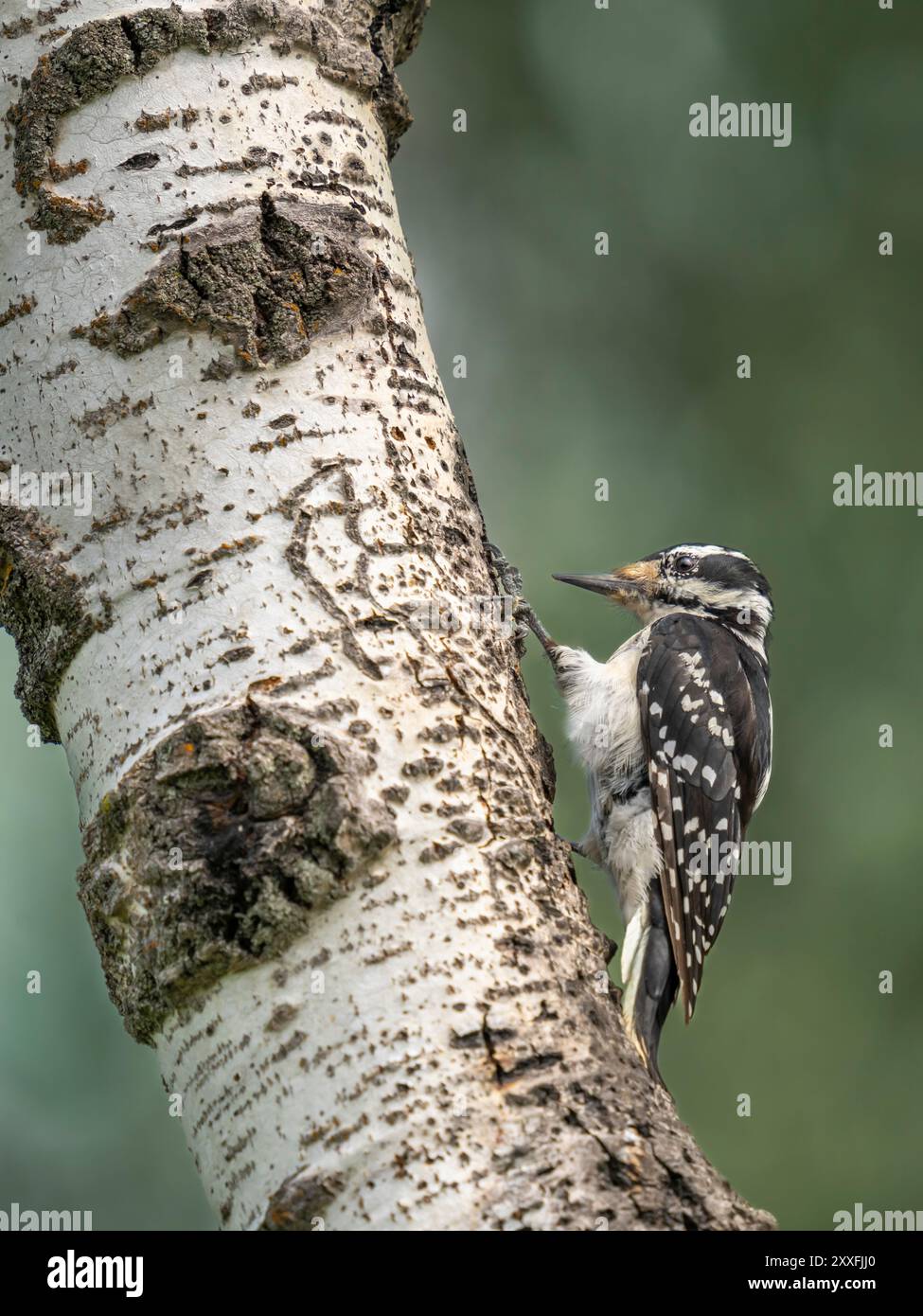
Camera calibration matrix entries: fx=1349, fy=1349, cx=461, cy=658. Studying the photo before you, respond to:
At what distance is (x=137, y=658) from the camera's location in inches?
69.9

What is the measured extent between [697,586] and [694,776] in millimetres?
968

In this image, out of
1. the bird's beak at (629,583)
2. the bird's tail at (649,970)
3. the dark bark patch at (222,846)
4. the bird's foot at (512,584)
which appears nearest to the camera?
the dark bark patch at (222,846)

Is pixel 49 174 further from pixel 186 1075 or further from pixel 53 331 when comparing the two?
pixel 186 1075

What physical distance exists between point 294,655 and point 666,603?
307cm

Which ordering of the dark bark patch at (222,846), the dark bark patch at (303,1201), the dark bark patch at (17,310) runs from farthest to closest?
the dark bark patch at (17,310)
the dark bark patch at (222,846)
the dark bark patch at (303,1201)

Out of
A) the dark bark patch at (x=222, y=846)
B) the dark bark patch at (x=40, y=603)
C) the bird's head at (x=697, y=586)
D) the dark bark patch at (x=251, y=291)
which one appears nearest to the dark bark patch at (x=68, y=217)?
the dark bark patch at (x=251, y=291)

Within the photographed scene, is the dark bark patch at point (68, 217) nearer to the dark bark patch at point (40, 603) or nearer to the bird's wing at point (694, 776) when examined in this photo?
the dark bark patch at point (40, 603)

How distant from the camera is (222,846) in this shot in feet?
5.43

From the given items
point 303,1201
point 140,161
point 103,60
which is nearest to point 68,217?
point 140,161

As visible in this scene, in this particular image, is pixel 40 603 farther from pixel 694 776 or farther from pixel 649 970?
pixel 694 776

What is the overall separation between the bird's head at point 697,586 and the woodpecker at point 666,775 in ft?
0.44

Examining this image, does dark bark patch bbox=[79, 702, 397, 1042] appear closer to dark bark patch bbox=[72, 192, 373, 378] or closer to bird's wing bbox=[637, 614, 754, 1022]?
dark bark patch bbox=[72, 192, 373, 378]

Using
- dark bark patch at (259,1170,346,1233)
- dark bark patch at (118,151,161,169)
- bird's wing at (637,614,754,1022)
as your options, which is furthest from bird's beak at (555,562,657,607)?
dark bark patch at (259,1170,346,1233)

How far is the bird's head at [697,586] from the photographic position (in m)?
4.60
